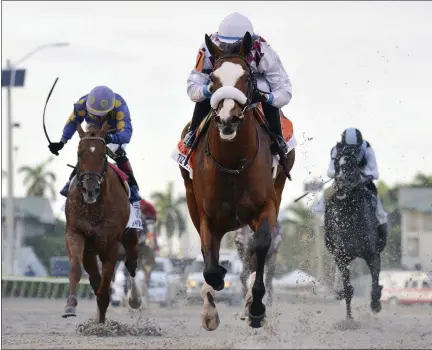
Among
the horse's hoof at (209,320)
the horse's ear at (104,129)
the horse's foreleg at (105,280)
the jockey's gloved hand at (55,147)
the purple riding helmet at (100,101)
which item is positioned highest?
the purple riding helmet at (100,101)

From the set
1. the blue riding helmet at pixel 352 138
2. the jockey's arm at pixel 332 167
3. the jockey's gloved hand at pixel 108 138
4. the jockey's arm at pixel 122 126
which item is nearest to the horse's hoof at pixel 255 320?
the jockey's gloved hand at pixel 108 138

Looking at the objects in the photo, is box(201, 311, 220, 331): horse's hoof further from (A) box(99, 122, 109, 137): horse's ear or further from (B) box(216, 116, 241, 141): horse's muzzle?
(A) box(99, 122, 109, 137): horse's ear

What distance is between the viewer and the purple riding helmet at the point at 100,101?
1767cm

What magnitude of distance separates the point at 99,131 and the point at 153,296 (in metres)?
20.1

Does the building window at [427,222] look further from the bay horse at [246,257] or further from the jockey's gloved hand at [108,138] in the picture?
the jockey's gloved hand at [108,138]

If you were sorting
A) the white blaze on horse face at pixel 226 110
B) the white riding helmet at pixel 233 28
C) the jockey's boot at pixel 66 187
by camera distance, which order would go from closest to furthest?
the white blaze on horse face at pixel 226 110, the white riding helmet at pixel 233 28, the jockey's boot at pixel 66 187

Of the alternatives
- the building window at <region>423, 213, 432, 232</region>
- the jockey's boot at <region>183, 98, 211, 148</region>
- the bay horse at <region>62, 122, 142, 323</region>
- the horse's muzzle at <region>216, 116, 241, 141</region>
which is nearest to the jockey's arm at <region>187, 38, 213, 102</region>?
the jockey's boot at <region>183, 98, 211, 148</region>

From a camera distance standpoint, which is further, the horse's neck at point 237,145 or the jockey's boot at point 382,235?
the jockey's boot at point 382,235

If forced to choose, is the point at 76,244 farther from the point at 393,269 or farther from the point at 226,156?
the point at 393,269

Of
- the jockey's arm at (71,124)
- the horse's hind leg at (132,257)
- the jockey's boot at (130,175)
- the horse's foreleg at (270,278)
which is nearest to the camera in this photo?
the jockey's arm at (71,124)

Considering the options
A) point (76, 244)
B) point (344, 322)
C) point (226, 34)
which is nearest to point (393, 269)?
point (344, 322)

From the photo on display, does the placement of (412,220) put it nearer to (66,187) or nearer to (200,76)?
(66,187)

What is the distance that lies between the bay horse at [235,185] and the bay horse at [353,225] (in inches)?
240

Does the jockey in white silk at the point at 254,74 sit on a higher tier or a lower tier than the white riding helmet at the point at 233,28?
lower
